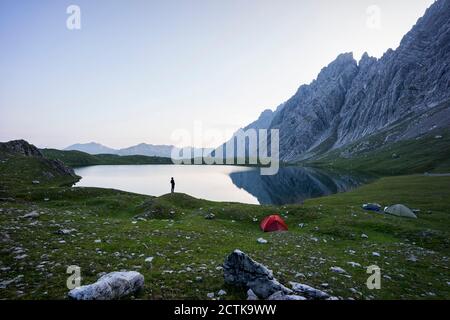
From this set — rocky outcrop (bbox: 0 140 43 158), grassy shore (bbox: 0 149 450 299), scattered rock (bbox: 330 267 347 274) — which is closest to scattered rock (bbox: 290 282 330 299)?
grassy shore (bbox: 0 149 450 299)

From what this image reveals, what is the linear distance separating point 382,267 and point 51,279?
18.3 meters

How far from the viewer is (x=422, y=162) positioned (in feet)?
374

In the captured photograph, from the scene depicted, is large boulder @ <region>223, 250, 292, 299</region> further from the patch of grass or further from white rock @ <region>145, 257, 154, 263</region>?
the patch of grass

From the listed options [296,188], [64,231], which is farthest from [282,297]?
[296,188]

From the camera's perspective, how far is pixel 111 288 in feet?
31.3

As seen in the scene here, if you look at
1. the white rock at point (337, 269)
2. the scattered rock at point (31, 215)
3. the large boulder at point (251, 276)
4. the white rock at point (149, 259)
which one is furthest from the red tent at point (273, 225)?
the scattered rock at point (31, 215)

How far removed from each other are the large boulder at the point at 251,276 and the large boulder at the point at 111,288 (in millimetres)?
3806

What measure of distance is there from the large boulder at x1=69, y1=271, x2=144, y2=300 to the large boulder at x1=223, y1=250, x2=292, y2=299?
381 cm

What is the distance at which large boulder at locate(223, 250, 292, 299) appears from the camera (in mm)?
10804

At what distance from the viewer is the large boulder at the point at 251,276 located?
10804mm

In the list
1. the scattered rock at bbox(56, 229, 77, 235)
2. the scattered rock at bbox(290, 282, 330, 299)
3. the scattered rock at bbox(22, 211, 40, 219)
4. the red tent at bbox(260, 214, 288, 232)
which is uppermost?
the scattered rock at bbox(22, 211, 40, 219)

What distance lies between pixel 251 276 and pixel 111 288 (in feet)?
18.0

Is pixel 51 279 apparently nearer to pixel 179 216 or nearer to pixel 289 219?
pixel 179 216
